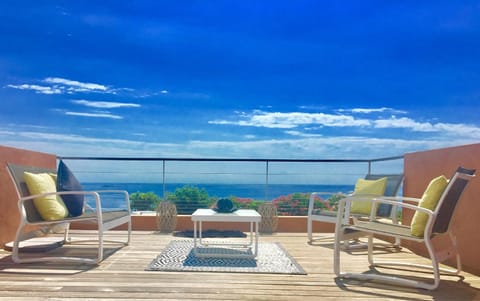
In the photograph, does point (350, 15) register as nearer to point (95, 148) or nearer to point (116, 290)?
Answer: point (116, 290)

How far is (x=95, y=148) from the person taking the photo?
14.2 m

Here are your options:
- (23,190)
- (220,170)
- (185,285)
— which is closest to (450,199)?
(185,285)

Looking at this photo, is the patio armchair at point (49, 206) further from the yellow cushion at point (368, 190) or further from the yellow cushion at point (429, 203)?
the yellow cushion at point (368, 190)

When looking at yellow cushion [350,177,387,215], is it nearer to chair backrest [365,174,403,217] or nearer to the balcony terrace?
chair backrest [365,174,403,217]

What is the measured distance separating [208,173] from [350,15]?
5965 mm

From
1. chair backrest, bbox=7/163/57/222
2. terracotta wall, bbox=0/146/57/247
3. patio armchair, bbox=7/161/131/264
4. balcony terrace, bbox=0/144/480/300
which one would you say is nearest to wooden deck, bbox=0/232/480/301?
balcony terrace, bbox=0/144/480/300

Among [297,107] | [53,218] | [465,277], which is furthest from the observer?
[297,107]

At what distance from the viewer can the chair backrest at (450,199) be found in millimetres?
2381

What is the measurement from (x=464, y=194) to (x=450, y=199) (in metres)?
0.72

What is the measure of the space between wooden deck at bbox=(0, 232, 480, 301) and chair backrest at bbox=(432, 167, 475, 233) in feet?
1.43

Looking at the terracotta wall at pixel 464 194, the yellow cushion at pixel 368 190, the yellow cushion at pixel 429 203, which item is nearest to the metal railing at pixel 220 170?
the yellow cushion at pixel 368 190

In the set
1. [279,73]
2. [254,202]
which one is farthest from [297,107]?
[254,202]

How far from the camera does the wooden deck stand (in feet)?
7.17

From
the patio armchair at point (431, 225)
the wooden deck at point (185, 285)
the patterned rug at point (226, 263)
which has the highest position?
the patio armchair at point (431, 225)
